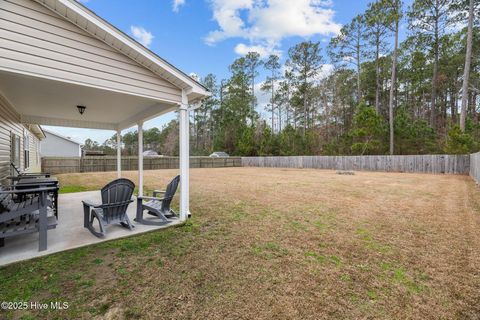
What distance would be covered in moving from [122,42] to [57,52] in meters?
0.88

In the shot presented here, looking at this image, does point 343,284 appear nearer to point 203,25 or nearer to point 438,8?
point 203,25

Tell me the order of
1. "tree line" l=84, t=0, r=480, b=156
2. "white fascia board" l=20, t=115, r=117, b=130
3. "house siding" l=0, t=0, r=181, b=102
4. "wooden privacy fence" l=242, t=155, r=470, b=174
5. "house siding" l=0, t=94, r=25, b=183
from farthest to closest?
"tree line" l=84, t=0, r=480, b=156
"wooden privacy fence" l=242, t=155, r=470, b=174
"white fascia board" l=20, t=115, r=117, b=130
"house siding" l=0, t=94, r=25, b=183
"house siding" l=0, t=0, r=181, b=102

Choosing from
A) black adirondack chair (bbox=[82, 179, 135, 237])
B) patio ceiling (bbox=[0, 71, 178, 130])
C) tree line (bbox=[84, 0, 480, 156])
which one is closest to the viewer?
black adirondack chair (bbox=[82, 179, 135, 237])

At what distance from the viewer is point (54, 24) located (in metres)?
3.06

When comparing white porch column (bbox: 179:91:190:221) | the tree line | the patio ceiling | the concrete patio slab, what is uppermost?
the tree line

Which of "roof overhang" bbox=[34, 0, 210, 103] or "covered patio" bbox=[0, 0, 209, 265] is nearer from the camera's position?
"covered patio" bbox=[0, 0, 209, 265]

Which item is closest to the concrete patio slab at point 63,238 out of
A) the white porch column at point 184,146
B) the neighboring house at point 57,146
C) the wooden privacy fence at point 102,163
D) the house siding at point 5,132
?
the white porch column at point 184,146

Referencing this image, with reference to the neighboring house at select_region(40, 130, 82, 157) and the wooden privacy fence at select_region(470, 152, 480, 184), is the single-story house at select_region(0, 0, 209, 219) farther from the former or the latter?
the neighboring house at select_region(40, 130, 82, 157)

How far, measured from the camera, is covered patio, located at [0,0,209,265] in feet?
9.36

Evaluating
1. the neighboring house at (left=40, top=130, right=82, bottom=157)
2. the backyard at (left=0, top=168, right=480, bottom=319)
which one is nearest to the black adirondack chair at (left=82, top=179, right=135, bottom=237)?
the backyard at (left=0, top=168, right=480, bottom=319)

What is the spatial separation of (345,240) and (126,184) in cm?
377

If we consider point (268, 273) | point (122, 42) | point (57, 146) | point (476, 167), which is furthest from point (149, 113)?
point (57, 146)

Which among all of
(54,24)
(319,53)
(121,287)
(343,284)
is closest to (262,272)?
(343,284)

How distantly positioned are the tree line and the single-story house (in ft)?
55.1
